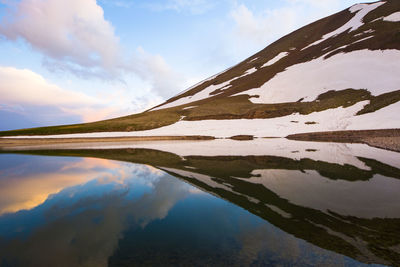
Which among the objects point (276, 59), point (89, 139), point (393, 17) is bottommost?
point (89, 139)

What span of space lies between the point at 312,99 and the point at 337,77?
13520 millimetres

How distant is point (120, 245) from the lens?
646 centimetres

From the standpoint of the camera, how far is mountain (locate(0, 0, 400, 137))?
51.6 metres

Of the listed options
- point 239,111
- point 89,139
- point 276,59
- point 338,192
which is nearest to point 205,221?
point 338,192

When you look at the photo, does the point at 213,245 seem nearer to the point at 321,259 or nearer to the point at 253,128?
the point at 321,259

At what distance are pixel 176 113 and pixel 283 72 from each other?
47.4 m

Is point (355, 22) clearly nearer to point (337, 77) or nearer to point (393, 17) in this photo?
point (393, 17)

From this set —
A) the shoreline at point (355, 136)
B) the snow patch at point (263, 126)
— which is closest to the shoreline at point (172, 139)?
the shoreline at point (355, 136)

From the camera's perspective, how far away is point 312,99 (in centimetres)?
6569

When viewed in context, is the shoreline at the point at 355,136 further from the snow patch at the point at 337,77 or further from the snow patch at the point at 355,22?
the snow patch at the point at 355,22

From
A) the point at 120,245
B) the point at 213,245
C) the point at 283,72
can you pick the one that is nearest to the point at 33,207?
the point at 120,245

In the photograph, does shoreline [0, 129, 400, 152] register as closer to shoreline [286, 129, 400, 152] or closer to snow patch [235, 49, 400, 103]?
shoreline [286, 129, 400, 152]

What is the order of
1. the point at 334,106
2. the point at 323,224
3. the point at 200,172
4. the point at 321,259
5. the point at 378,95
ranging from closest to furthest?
the point at 321,259 < the point at 323,224 < the point at 200,172 < the point at 378,95 < the point at 334,106

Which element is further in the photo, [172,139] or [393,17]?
[393,17]
